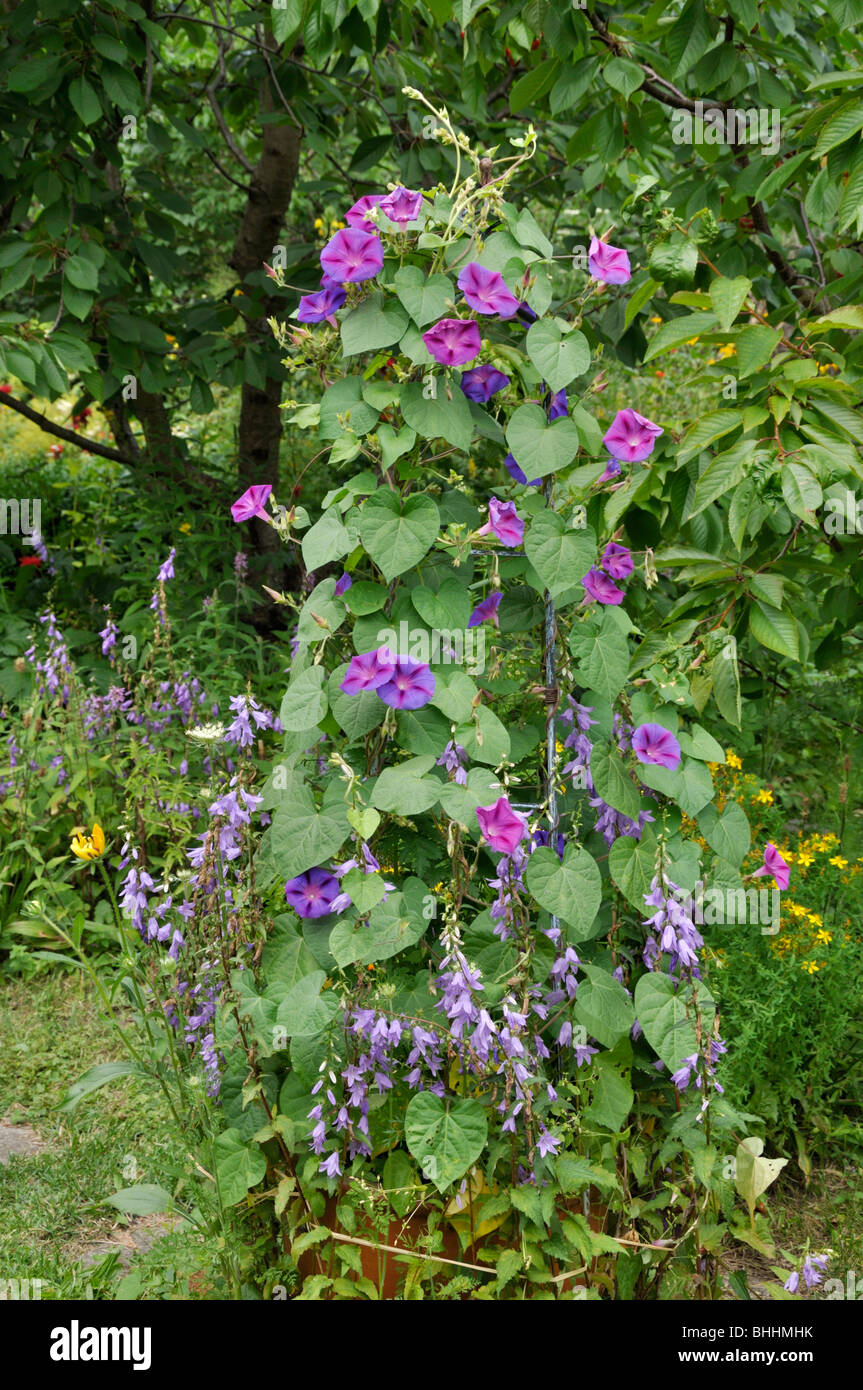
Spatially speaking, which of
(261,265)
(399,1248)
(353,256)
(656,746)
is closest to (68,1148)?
(399,1248)

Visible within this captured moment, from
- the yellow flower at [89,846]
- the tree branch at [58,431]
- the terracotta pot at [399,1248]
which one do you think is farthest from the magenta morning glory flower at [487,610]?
the tree branch at [58,431]

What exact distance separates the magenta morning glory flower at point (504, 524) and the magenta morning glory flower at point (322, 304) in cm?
43

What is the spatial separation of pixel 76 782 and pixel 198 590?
1.24m

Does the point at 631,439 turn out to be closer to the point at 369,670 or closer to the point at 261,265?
the point at 369,670

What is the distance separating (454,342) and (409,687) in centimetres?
55

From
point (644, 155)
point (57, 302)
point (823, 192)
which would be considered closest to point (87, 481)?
point (57, 302)

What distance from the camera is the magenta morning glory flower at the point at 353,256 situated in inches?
72.2

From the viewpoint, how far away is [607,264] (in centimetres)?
199

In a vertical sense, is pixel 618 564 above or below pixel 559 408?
below

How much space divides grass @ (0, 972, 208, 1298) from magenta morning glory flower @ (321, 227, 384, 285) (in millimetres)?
1564

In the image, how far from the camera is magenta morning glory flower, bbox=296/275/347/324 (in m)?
1.96

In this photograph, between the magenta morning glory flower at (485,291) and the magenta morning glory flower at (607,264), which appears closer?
the magenta morning glory flower at (485,291)

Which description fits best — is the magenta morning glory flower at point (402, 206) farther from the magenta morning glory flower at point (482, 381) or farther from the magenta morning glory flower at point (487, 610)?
the magenta morning glory flower at point (487, 610)

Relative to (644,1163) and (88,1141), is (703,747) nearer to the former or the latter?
(644,1163)
